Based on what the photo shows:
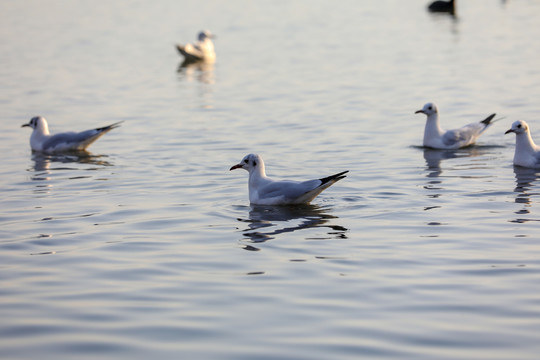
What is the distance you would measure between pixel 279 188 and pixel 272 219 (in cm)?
69

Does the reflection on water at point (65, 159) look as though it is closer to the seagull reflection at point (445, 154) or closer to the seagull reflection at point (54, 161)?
the seagull reflection at point (54, 161)

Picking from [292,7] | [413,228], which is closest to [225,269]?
Answer: [413,228]

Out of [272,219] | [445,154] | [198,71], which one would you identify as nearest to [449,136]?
[445,154]

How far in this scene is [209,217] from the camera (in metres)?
12.0

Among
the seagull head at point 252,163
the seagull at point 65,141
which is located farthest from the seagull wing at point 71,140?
the seagull head at point 252,163

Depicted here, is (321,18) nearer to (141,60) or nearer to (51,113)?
(141,60)

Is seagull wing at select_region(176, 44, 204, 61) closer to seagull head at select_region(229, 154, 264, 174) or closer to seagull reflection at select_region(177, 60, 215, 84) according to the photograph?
seagull reflection at select_region(177, 60, 215, 84)

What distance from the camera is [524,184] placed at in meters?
13.5

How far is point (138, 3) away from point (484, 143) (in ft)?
131

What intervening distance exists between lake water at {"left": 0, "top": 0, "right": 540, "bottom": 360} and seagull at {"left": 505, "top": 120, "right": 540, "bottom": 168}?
180 mm

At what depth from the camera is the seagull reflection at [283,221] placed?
10.9 m

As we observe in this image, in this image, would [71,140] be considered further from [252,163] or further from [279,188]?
[279,188]

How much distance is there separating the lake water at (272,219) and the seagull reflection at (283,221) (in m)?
0.05

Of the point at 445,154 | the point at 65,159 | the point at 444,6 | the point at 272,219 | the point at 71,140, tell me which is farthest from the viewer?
the point at 444,6
